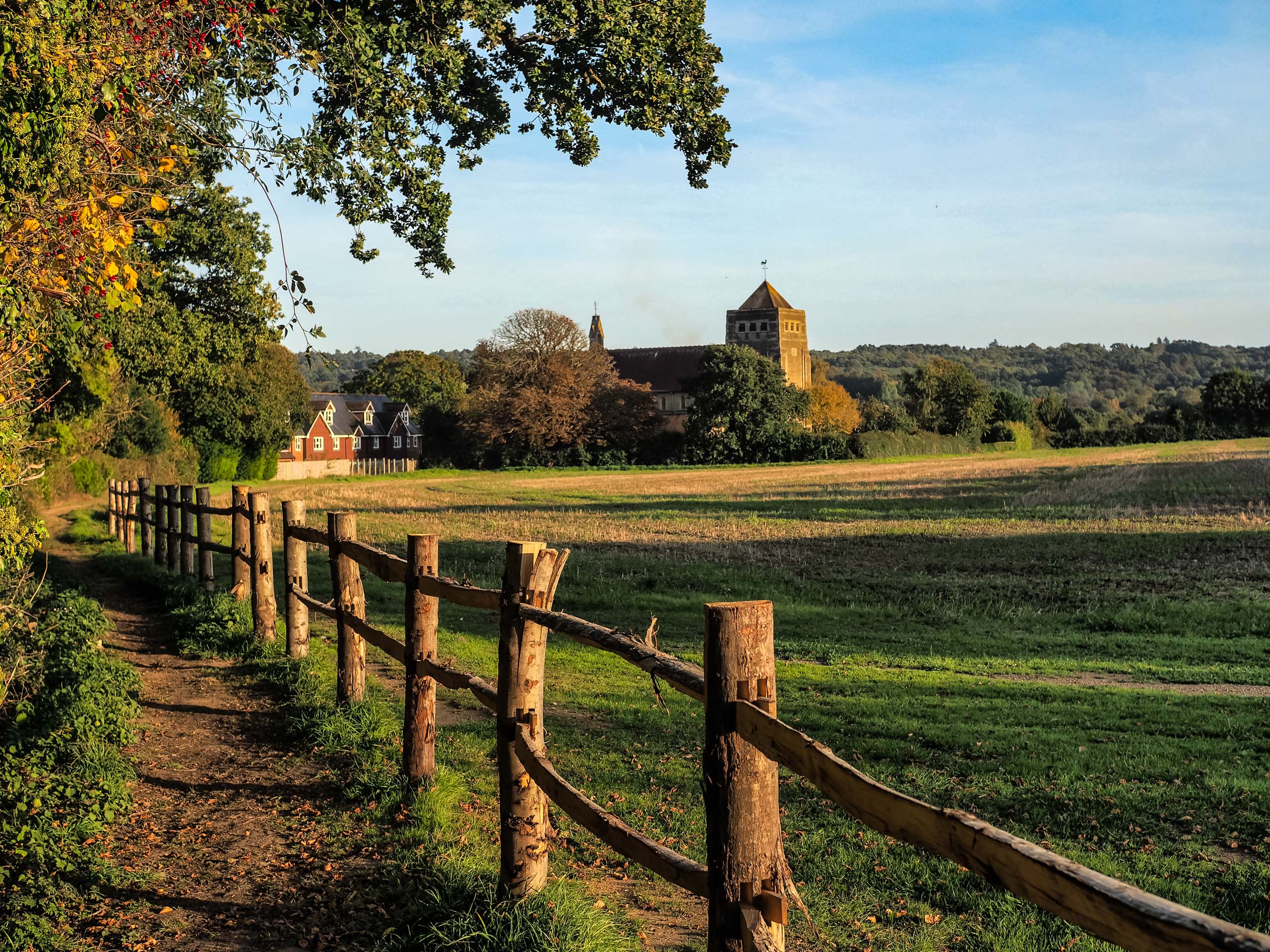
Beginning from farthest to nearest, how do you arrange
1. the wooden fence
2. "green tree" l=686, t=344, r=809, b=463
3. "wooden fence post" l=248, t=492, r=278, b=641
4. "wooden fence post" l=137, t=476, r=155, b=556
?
"green tree" l=686, t=344, r=809, b=463 → "wooden fence post" l=137, t=476, r=155, b=556 → "wooden fence post" l=248, t=492, r=278, b=641 → the wooden fence

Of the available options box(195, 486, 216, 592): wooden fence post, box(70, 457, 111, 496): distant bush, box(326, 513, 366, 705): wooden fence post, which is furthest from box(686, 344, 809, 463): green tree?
box(326, 513, 366, 705): wooden fence post

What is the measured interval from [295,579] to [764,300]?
120m

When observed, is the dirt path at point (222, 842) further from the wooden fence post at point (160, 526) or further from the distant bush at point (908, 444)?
the distant bush at point (908, 444)

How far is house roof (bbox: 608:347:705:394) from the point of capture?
354 ft

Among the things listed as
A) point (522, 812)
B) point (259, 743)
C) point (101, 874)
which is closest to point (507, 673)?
point (522, 812)

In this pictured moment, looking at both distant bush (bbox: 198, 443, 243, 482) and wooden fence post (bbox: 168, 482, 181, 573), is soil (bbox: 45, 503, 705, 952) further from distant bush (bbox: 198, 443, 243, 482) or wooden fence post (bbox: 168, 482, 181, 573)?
distant bush (bbox: 198, 443, 243, 482)

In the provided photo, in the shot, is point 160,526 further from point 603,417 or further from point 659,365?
point 659,365

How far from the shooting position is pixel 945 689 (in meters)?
9.85

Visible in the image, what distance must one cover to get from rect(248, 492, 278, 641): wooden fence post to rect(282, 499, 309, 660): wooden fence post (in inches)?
31.7

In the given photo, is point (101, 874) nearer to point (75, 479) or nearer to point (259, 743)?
point (259, 743)

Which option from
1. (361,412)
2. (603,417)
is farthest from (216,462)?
(361,412)

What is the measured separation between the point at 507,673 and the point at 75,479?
35386mm

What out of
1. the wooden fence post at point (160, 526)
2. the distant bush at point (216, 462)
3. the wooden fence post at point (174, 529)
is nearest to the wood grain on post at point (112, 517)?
the wooden fence post at point (160, 526)

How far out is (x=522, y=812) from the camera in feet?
15.0
